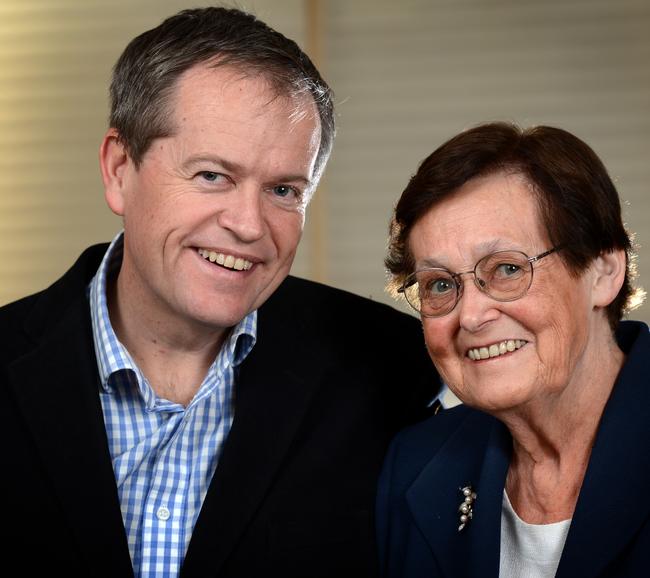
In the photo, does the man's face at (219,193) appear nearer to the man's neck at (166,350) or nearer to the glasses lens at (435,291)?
the man's neck at (166,350)

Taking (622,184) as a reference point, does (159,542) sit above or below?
below

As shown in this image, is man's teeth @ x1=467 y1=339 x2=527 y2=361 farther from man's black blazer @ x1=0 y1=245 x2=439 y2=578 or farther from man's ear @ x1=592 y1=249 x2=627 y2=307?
man's black blazer @ x1=0 y1=245 x2=439 y2=578

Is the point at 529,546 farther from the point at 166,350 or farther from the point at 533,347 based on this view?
the point at 166,350

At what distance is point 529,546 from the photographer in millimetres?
1993

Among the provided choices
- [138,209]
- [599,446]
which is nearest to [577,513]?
[599,446]

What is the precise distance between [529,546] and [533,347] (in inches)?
16.2

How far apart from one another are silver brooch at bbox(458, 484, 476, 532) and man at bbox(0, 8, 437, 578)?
0.77 feet

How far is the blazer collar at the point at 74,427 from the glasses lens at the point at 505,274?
875 millimetres

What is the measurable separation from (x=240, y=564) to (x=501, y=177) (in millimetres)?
976

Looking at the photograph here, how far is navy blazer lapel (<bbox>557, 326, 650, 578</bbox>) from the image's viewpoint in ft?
5.97

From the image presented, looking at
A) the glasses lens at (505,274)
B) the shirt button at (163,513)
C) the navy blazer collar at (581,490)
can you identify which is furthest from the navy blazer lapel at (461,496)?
the shirt button at (163,513)

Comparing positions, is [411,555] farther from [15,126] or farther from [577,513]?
[15,126]

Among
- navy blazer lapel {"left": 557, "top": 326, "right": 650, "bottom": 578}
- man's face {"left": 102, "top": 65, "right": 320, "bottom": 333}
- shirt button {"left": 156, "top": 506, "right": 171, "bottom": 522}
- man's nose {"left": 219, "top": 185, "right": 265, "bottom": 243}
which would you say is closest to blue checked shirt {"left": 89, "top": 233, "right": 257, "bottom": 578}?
shirt button {"left": 156, "top": 506, "right": 171, "bottom": 522}

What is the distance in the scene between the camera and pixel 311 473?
2.23 m
